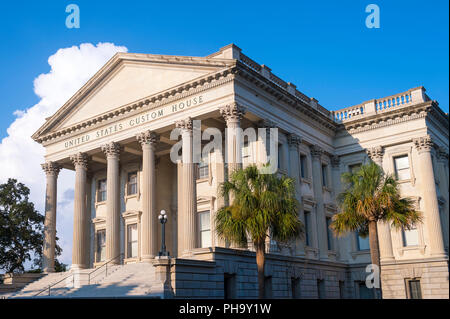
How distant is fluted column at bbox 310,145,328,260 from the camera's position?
34.3 metres

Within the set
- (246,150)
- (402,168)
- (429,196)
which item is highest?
(246,150)

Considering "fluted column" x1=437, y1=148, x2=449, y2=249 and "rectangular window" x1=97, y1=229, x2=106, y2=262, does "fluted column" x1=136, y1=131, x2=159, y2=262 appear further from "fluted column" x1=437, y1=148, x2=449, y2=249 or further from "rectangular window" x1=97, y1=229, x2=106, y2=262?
"fluted column" x1=437, y1=148, x2=449, y2=249

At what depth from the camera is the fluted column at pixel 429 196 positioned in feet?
108

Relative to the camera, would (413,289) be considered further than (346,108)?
No

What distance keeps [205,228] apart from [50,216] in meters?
11.6

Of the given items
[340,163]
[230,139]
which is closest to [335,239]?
[340,163]

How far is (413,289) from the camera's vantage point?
33344mm

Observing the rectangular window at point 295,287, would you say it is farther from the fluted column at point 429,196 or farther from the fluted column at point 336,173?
the fluted column at point 429,196

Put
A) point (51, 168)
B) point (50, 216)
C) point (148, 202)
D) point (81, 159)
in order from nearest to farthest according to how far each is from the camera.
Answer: point (148, 202)
point (81, 159)
point (50, 216)
point (51, 168)

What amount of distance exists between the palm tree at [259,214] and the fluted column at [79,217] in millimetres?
15293

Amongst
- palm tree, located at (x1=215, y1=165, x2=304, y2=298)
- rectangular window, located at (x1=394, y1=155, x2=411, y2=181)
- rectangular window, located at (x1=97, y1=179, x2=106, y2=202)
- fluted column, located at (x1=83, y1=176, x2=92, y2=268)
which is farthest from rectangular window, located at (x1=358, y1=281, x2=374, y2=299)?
rectangular window, located at (x1=97, y1=179, x2=106, y2=202)

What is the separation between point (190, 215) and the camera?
27.7 m

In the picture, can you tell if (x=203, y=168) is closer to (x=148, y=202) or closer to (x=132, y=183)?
(x=148, y=202)

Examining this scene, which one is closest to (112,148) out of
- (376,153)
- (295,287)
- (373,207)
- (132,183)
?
(132,183)
